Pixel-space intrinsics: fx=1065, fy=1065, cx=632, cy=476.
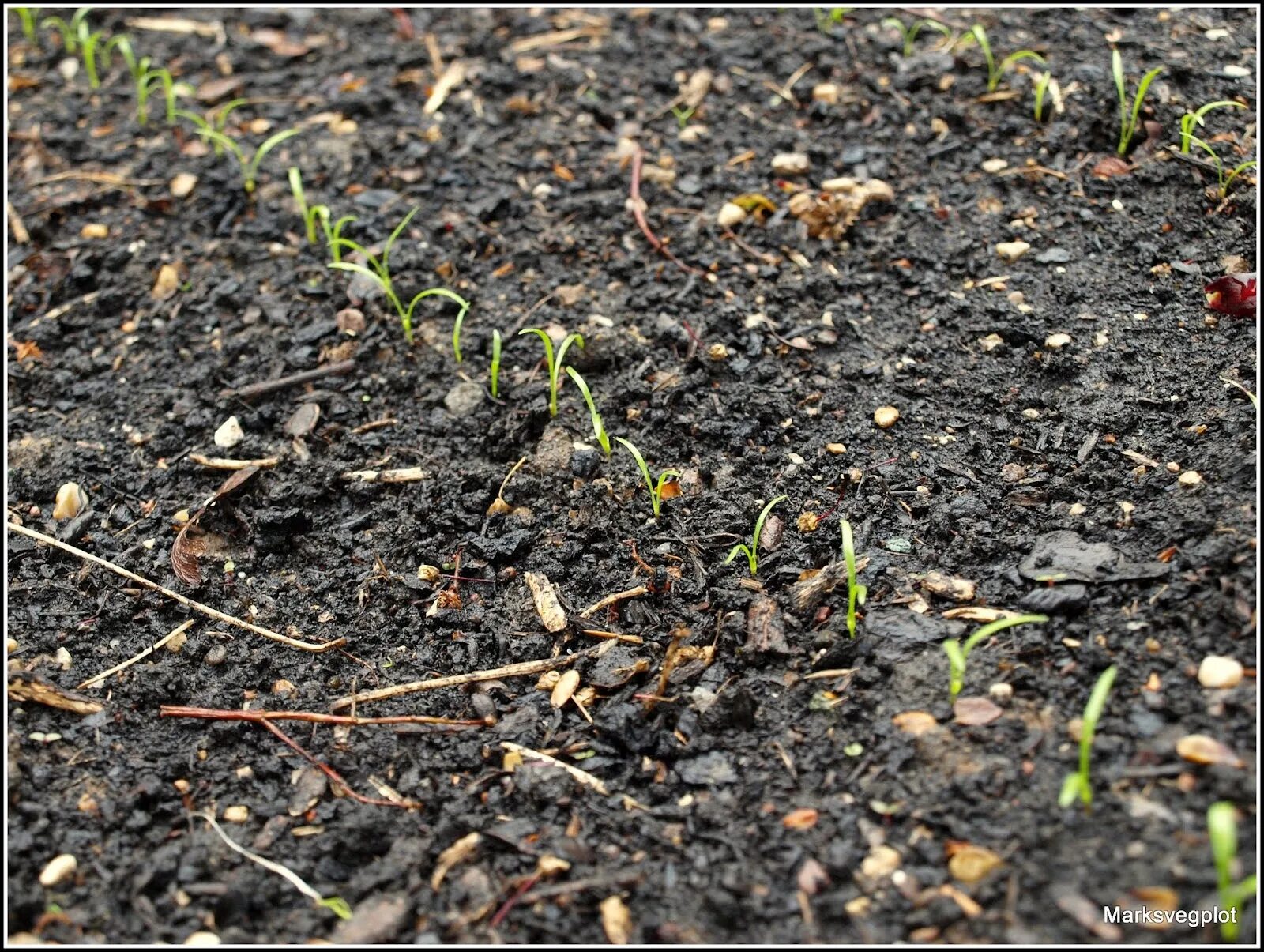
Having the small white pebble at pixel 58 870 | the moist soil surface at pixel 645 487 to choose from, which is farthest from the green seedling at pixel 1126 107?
the small white pebble at pixel 58 870

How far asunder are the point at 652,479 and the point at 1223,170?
5.46 ft

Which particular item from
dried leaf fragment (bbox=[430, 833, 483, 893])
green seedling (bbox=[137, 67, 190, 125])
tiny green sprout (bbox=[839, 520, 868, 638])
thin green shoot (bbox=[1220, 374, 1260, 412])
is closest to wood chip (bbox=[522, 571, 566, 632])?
dried leaf fragment (bbox=[430, 833, 483, 893])

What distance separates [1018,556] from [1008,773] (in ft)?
1.63

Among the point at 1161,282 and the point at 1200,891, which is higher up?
the point at 1161,282

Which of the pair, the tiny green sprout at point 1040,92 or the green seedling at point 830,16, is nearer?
the tiny green sprout at point 1040,92

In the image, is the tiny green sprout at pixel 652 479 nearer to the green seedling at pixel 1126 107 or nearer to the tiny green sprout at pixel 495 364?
the tiny green sprout at pixel 495 364

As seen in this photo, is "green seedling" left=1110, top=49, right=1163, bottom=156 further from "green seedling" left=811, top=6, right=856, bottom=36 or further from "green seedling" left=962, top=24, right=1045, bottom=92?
"green seedling" left=811, top=6, right=856, bottom=36

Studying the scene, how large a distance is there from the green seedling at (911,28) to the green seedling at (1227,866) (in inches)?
97.6

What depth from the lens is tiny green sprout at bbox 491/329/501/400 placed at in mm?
2496

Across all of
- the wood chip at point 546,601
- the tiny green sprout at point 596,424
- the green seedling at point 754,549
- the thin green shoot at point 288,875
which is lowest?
the thin green shoot at point 288,875

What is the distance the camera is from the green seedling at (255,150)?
304cm

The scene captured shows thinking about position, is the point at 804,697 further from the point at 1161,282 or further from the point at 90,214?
the point at 90,214

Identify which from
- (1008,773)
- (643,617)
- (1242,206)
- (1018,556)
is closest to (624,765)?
(643,617)

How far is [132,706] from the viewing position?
207 cm
